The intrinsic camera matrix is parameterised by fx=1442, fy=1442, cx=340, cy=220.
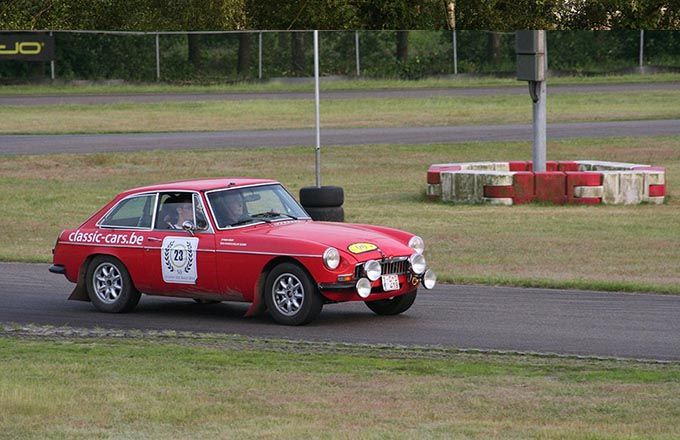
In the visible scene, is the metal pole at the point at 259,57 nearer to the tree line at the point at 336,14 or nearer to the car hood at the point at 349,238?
the tree line at the point at 336,14

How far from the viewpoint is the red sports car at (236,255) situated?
12.8 metres

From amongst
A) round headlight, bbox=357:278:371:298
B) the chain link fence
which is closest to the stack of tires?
round headlight, bbox=357:278:371:298

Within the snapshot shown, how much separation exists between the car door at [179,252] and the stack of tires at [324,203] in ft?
14.8

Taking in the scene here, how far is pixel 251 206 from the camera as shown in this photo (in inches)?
543

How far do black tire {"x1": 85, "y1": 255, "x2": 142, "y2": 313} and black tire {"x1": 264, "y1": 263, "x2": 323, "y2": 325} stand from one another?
1.62m

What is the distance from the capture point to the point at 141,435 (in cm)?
823

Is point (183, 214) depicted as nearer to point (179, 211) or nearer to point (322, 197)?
point (179, 211)

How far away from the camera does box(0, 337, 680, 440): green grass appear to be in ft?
27.5

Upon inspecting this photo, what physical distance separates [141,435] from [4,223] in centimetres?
1571

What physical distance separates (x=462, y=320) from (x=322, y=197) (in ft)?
17.5

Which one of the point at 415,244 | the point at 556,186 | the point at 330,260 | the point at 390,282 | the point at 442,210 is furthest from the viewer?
the point at 442,210

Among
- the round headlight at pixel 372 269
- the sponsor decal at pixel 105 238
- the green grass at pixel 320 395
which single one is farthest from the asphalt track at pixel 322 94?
the green grass at pixel 320 395

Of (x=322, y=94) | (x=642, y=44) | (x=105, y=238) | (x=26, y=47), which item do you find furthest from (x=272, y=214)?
(x=642, y=44)

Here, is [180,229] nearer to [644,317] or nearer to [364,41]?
[644,317]
